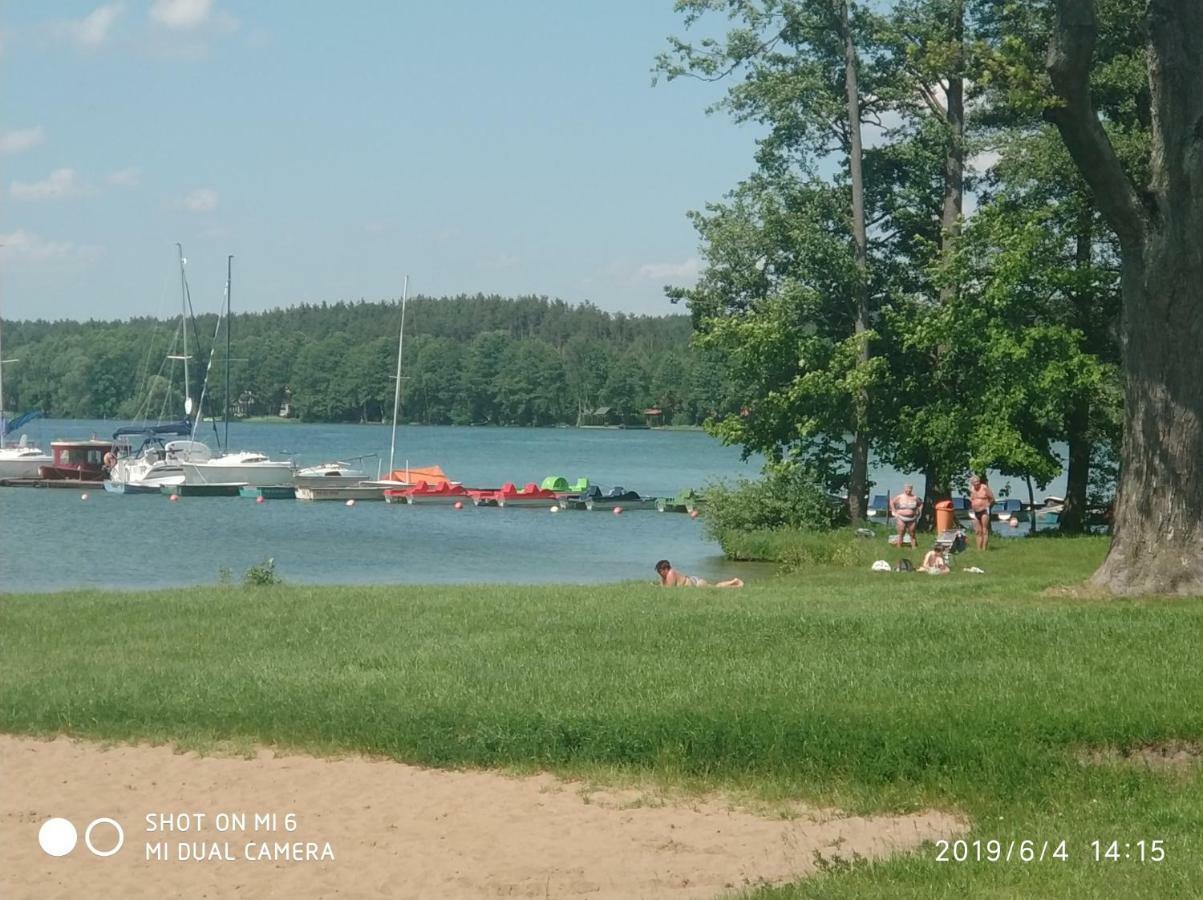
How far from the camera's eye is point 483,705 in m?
12.2

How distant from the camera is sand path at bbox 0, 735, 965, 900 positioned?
28.2 ft

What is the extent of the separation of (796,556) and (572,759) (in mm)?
24592

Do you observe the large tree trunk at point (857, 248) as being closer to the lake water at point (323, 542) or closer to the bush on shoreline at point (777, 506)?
the bush on shoreline at point (777, 506)

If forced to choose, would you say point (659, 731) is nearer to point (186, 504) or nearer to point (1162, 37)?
point (1162, 37)

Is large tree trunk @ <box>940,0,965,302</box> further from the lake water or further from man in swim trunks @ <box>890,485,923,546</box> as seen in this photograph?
the lake water

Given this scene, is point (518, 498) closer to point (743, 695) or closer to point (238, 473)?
point (238, 473)

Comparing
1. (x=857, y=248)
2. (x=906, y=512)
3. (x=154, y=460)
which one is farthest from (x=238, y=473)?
(x=906, y=512)

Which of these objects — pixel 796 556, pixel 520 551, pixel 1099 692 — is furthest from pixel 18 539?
pixel 1099 692

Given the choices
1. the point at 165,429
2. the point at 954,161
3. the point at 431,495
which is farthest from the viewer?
the point at 165,429

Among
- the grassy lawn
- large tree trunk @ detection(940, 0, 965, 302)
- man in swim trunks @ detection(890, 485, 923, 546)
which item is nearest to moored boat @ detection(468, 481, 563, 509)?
large tree trunk @ detection(940, 0, 965, 302)

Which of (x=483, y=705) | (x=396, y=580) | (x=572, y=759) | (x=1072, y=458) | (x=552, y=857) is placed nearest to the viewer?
(x=552, y=857)

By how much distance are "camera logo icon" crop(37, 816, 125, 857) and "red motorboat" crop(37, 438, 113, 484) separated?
65837mm

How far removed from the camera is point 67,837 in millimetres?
9648

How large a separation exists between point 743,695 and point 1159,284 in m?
8.21
